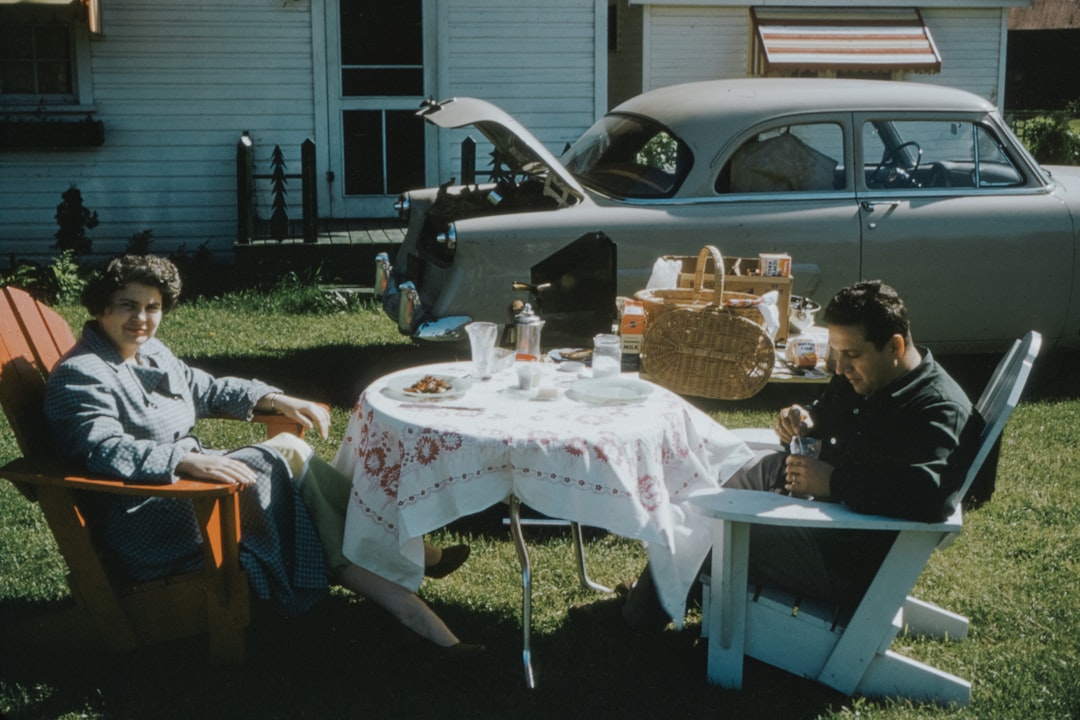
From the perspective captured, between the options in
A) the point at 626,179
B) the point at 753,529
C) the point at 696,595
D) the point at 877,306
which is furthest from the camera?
the point at 626,179

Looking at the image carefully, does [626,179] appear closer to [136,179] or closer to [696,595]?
[696,595]

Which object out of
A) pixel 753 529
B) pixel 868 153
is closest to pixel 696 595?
pixel 753 529

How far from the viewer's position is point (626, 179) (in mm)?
6789

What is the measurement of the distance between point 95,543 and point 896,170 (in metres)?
5.01

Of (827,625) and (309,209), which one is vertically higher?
(309,209)

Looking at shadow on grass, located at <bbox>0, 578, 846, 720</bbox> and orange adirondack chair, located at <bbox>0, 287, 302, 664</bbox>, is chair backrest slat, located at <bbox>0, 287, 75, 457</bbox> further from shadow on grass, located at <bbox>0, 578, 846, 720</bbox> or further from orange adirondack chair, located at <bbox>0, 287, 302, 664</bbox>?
shadow on grass, located at <bbox>0, 578, 846, 720</bbox>

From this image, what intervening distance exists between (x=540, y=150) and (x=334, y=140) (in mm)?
5300

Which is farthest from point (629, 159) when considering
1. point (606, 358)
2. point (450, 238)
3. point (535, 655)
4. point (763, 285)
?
point (535, 655)

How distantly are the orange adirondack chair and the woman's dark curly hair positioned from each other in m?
0.26

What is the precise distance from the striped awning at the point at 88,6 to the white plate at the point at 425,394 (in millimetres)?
7096

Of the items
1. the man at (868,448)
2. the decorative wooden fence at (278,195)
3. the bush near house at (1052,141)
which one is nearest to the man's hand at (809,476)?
the man at (868,448)

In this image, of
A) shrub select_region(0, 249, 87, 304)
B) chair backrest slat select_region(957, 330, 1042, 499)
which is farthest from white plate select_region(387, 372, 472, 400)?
shrub select_region(0, 249, 87, 304)

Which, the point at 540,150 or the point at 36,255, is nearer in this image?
the point at 540,150

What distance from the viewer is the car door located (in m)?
6.59
